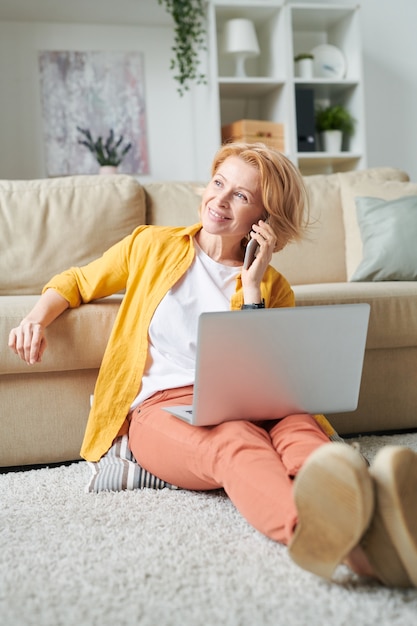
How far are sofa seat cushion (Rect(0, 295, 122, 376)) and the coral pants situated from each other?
0.25 metres

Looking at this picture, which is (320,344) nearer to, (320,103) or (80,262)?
(80,262)

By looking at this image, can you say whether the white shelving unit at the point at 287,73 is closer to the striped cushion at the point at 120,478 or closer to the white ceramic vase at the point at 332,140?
the white ceramic vase at the point at 332,140

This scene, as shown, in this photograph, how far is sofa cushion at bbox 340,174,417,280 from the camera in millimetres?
2684

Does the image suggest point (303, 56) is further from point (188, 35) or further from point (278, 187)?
point (278, 187)

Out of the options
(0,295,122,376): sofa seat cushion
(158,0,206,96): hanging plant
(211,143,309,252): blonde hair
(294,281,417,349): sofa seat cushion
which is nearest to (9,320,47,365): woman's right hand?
(0,295,122,376): sofa seat cushion

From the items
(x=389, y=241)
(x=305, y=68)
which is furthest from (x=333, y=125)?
(x=389, y=241)

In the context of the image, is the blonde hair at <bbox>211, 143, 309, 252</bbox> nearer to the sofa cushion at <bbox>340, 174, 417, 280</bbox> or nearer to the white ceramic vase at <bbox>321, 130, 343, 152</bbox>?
the sofa cushion at <bbox>340, 174, 417, 280</bbox>

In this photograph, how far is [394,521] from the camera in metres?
0.96

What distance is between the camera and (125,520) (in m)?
1.37

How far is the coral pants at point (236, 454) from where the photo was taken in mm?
1133

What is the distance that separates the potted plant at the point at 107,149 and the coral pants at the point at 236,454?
2271 mm

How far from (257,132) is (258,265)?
7.36 ft

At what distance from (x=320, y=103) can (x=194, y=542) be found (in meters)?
3.33

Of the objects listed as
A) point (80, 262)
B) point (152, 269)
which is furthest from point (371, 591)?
point (80, 262)
